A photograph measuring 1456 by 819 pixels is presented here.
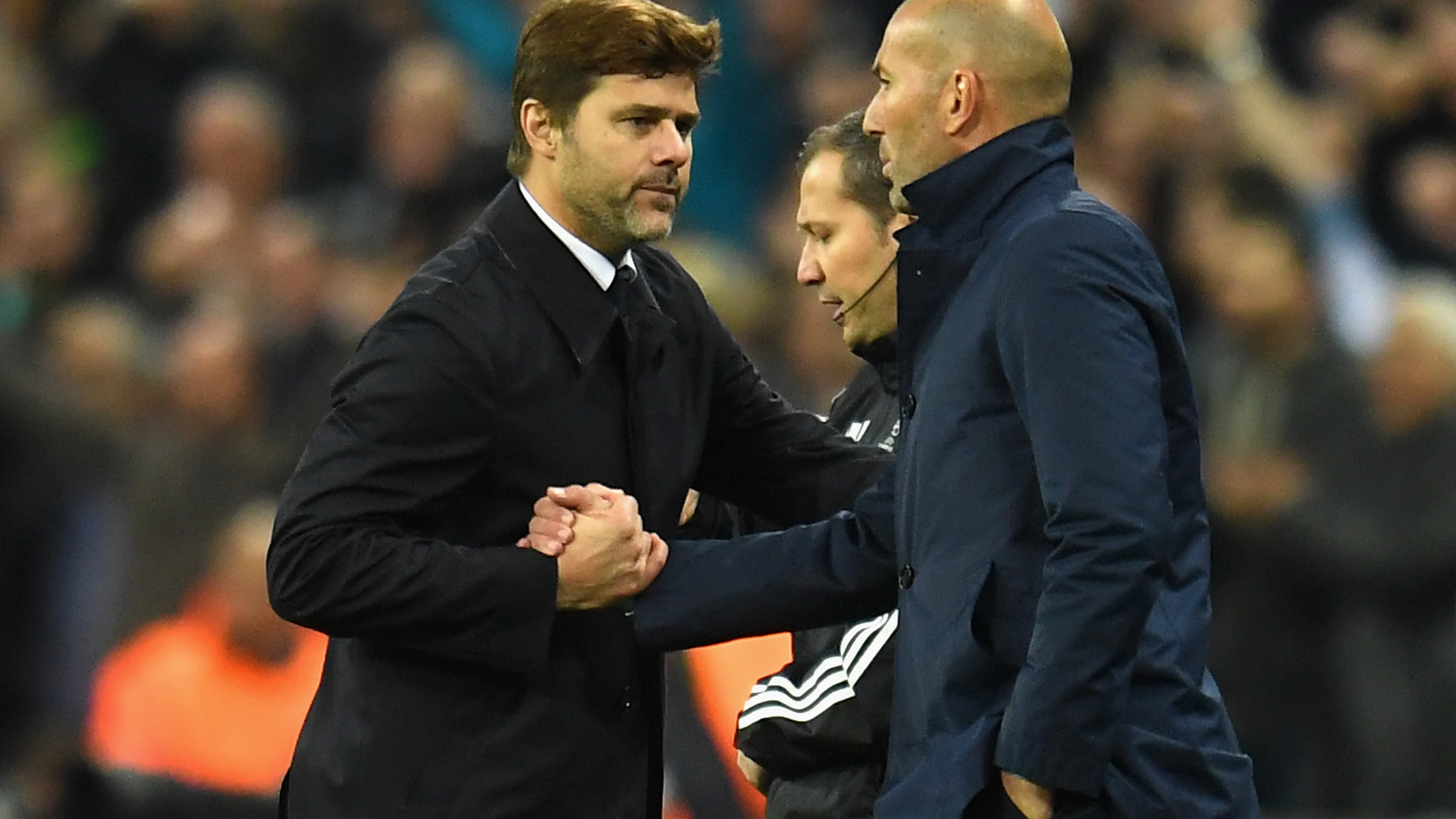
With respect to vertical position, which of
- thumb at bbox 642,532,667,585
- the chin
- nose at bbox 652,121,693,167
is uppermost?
nose at bbox 652,121,693,167

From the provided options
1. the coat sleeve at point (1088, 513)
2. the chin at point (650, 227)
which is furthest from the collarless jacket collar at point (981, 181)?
the chin at point (650, 227)

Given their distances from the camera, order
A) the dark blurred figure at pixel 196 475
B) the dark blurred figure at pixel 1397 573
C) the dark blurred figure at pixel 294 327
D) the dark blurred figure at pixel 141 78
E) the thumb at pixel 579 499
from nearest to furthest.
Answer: the thumb at pixel 579 499
the dark blurred figure at pixel 1397 573
the dark blurred figure at pixel 196 475
the dark blurred figure at pixel 294 327
the dark blurred figure at pixel 141 78

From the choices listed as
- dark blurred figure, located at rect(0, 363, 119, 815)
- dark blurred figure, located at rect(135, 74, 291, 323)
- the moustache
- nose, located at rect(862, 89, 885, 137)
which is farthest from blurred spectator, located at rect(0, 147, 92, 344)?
nose, located at rect(862, 89, 885, 137)

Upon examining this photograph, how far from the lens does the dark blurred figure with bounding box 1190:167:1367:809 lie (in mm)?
5941

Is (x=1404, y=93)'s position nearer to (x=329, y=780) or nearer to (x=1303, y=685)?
(x=1303, y=685)

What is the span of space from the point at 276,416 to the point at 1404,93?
3.48 m

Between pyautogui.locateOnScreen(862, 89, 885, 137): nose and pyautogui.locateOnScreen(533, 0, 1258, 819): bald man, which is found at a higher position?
pyautogui.locateOnScreen(862, 89, 885, 137): nose

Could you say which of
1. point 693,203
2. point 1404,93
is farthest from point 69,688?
point 1404,93

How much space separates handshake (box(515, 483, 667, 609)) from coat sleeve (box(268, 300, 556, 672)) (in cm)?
3

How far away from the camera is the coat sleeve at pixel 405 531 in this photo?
9.87 feet

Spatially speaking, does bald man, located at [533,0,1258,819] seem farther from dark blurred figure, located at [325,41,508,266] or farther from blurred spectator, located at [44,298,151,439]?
dark blurred figure, located at [325,41,508,266]

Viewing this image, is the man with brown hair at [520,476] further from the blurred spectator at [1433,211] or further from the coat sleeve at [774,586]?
the blurred spectator at [1433,211]

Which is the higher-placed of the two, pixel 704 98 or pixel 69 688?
pixel 704 98

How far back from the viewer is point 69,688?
260 inches
